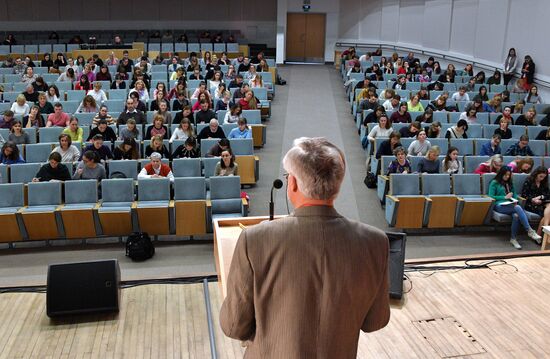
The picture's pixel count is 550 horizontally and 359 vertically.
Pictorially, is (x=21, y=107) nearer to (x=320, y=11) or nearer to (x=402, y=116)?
(x=402, y=116)

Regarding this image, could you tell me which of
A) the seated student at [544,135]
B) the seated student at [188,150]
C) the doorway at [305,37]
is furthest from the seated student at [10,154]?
the doorway at [305,37]

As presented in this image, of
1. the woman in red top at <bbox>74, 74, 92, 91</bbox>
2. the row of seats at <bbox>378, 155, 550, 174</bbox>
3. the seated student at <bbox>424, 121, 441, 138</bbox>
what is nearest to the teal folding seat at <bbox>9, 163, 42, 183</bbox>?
the woman in red top at <bbox>74, 74, 92, 91</bbox>

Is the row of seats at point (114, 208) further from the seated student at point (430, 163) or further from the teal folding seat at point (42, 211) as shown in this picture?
the seated student at point (430, 163)

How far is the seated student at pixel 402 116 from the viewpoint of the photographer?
30.3 feet

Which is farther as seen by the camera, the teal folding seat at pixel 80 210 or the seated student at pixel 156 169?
the seated student at pixel 156 169

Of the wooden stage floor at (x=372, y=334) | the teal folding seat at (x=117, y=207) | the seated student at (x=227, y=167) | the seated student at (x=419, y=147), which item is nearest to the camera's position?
the wooden stage floor at (x=372, y=334)

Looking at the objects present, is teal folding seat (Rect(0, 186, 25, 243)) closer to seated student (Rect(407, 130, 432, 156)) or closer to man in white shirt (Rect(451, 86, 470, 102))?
seated student (Rect(407, 130, 432, 156))

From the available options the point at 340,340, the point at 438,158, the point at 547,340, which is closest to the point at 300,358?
the point at 340,340

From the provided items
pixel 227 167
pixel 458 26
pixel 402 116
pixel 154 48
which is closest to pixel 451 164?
pixel 402 116

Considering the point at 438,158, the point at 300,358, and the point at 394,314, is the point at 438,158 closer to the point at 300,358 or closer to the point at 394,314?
the point at 394,314

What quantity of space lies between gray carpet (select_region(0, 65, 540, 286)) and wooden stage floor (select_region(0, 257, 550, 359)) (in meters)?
0.59

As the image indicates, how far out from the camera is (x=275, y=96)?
13.4 meters

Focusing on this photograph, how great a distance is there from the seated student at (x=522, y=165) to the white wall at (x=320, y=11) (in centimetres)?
1263

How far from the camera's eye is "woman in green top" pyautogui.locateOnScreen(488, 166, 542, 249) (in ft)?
21.7
